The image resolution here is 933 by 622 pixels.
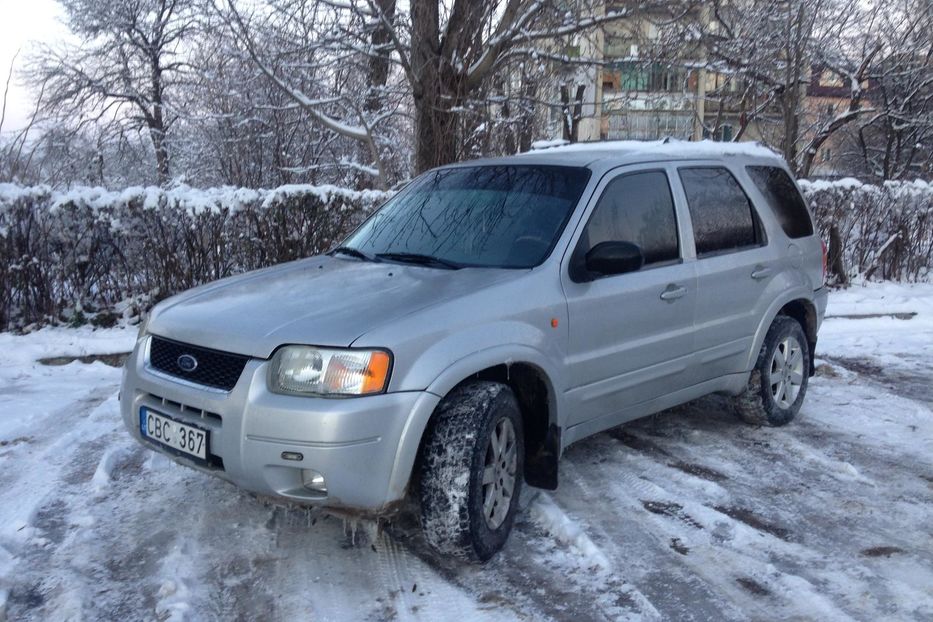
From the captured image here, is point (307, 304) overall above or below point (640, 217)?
below

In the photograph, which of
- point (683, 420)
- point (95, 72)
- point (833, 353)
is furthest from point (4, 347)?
point (95, 72)

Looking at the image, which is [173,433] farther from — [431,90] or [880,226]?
[880,226]

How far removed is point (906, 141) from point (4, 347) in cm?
2173

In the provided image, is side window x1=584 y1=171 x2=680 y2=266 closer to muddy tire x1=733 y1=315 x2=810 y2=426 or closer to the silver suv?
the silver suv

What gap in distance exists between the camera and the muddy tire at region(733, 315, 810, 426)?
5.45m

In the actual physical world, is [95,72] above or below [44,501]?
above

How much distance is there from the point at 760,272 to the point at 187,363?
11.4 feet

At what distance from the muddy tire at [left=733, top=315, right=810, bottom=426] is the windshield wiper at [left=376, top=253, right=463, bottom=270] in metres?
2.37

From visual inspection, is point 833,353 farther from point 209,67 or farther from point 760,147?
point 209,67

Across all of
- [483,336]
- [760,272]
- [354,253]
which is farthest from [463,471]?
[760,272]

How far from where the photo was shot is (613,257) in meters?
3.96

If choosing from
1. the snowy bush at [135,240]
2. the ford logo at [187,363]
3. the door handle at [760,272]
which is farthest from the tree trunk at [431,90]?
the ford logo at [187,363]

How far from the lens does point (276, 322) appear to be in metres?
3.45

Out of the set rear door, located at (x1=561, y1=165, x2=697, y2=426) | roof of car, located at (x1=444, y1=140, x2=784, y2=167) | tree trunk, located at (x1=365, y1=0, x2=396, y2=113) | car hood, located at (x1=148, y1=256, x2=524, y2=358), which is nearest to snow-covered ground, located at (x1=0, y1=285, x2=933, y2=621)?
rear door, located at (x1=561, y1=165, x2=697, y2=426)
